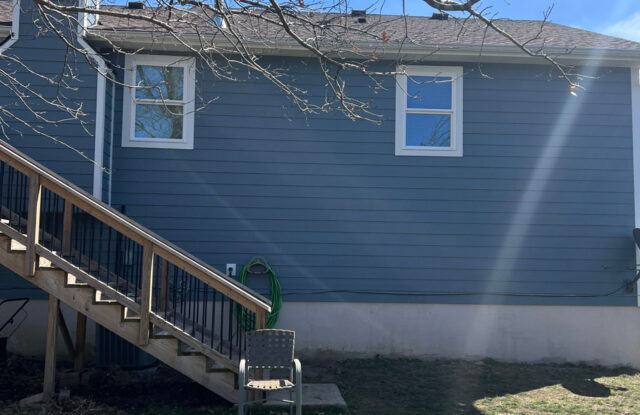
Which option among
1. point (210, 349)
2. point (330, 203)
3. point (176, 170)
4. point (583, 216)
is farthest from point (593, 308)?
point (176, 170)

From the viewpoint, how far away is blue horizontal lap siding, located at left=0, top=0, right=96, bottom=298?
7.10 meters

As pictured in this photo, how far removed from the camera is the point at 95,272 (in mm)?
6418

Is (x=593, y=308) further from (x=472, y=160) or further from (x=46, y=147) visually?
(x=46, y=147)

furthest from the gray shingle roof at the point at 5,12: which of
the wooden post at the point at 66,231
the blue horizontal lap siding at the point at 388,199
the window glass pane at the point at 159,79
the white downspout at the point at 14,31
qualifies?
the wooden post at the point at 66,231

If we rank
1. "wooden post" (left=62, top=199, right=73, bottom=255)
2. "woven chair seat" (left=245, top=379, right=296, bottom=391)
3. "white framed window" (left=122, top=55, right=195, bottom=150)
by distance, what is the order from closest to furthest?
"woven chair seat" (left=245, top=379, right=296, bottom=391) < "wooden post" (left=62, top=199, right=73, bottom=255) < "white framed window" (left=122, top=55, right=195, bottom=150)

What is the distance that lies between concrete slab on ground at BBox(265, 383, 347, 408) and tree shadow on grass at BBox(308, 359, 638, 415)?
126 millimetres

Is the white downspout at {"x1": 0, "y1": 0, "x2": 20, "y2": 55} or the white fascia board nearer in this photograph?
the white downspout at {"x1": 0, "y1": 0, "x2": 20, "y2": 55}

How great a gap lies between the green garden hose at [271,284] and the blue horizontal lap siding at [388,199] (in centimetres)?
13

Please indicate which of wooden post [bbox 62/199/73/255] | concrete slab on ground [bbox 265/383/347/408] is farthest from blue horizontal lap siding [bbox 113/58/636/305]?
concrete slab on ground [bbox 265/383/347/408]

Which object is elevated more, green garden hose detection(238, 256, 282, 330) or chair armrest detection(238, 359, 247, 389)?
green garden hose detection(238, 256, 282, 330)

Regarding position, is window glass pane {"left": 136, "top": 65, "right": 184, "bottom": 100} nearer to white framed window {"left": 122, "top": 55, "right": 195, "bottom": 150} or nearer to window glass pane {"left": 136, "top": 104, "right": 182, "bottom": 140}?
white framed window {"left": 122, "top": 55, "right": 195, "bottom": 150}

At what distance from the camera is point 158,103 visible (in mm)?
7695

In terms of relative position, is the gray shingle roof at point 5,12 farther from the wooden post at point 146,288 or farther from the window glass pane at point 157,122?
the wooden post at point 146,288

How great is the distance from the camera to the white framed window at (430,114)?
311 inches
